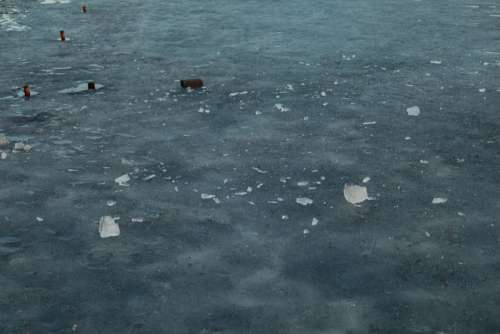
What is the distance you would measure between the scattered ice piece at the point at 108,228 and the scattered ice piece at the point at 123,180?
3.13 ft

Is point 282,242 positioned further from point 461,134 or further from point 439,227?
point 461,134

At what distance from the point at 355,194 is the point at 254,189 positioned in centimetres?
112

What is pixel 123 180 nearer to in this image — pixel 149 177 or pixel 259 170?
pixel 149 177

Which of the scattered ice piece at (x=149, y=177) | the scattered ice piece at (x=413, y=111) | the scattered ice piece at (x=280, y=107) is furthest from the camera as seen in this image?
the scattered ice piece at (x=280, y=107)

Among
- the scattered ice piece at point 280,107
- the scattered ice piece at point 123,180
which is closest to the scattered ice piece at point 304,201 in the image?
the scattered ice piece at point 123,180

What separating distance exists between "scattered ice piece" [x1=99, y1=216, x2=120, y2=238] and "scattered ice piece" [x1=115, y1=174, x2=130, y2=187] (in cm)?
95

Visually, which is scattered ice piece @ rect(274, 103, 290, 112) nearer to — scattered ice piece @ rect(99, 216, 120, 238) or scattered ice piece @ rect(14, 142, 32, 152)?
scattered ice piece @ rect(14, 142, 32, 152)

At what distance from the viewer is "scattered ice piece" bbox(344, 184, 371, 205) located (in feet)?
18.9

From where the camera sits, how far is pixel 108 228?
208 inches

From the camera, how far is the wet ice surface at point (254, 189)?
14.0ft

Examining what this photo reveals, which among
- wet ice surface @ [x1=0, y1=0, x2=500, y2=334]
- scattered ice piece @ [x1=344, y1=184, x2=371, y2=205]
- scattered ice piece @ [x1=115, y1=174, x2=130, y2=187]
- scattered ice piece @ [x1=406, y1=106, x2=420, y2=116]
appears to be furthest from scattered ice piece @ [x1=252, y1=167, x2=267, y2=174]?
scattered ice piece @ [x1=406, y1=106, x2=420, y2=116]

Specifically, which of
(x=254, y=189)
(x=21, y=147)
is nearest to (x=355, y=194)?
(x=254, y=189)

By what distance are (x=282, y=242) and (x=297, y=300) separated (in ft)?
2.81

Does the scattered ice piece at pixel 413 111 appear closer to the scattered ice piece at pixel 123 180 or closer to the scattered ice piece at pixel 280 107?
the scattered ice piece at pixel 280 107
